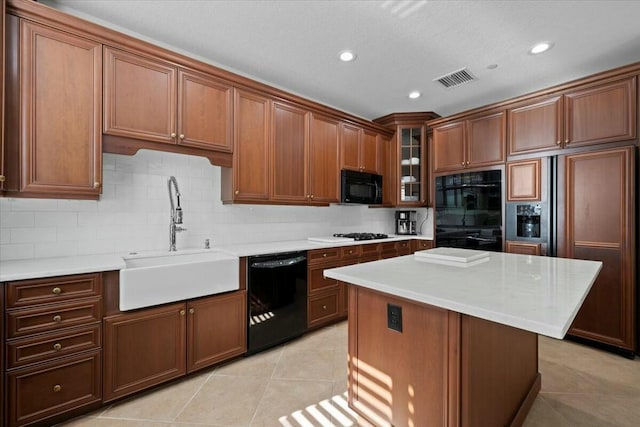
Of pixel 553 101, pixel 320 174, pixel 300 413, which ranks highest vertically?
pixel 553 101

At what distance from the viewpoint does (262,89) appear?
2.79 m

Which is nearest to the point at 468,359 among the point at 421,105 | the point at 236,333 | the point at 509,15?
the point at 236,333

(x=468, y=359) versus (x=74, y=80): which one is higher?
(x=74, y=80)

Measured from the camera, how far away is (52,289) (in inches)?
63.6

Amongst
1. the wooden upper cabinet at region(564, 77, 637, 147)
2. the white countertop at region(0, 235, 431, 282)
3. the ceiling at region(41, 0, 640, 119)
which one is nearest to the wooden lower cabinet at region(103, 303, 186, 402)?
the white countertop at region(0, 235, 431, 282)

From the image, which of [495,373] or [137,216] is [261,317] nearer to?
[137,216]

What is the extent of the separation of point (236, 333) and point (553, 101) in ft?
12.1

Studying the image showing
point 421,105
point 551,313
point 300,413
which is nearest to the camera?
point 551,313

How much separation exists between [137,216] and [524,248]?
3.70 meters

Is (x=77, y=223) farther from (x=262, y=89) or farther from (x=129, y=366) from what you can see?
(x=262, y=89)

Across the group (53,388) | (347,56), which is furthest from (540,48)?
(53,388)

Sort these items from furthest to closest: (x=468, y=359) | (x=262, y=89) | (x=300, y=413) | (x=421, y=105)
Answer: (x=421, y=105), (x=262, y=89), (x=300, y=413), (x=468, y=359)

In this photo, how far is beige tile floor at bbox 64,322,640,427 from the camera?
172 cm

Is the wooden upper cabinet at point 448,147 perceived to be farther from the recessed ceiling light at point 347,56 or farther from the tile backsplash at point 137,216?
the tile backsplash at point 137,216
